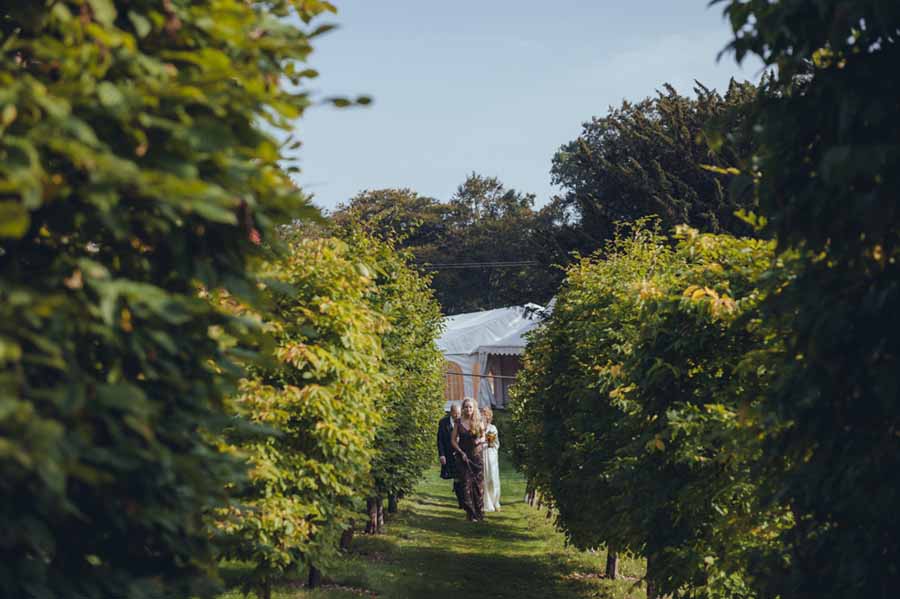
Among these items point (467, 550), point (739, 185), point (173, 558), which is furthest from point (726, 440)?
point (467, 550)

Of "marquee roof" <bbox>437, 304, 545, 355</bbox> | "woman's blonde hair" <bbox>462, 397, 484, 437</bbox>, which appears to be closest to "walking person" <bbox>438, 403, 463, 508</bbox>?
"woman's blonde hair" <bbox>462, 397, 484, 437</bbox>

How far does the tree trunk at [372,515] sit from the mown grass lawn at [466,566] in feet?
0.84

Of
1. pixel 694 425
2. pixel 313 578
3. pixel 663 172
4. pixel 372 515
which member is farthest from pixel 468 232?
pixel 694 425

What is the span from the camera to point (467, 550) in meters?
15.4

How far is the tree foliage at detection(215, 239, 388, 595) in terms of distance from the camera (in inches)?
291

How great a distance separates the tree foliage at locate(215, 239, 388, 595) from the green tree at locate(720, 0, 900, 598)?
4.26 metres

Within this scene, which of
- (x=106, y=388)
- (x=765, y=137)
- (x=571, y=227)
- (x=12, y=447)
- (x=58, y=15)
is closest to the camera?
(x=12, y=447)

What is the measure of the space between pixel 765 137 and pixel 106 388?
2436mm

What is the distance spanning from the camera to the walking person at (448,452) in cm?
1939

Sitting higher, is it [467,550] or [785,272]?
[785,272]

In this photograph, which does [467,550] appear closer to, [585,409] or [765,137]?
[585,409]

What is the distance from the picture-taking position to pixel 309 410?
766 centimetres

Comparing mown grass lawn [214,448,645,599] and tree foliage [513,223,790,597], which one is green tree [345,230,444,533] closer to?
mown grass lawn [214,448,645,599]

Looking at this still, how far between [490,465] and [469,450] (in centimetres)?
222
